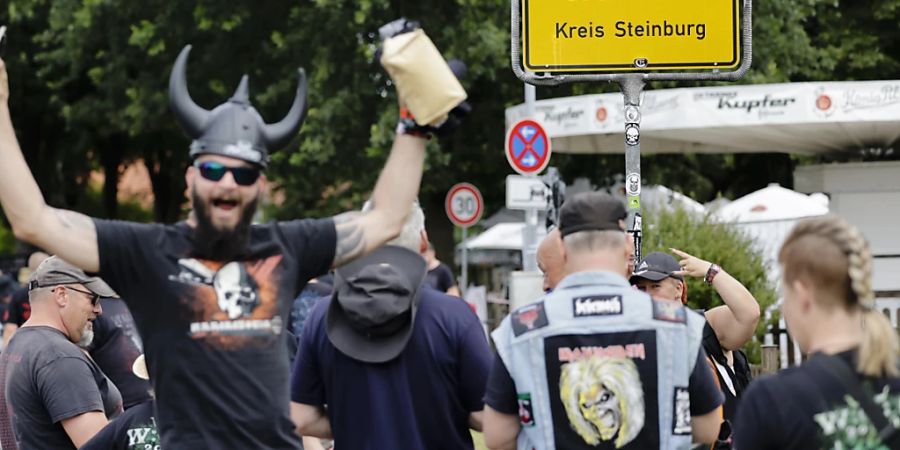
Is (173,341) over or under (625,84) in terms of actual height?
under

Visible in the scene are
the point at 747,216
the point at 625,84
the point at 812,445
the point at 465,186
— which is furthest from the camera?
the point at 465,186

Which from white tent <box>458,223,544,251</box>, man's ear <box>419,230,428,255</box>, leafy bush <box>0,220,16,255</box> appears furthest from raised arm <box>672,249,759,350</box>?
leafy bush <box>0,220,16,255</box>

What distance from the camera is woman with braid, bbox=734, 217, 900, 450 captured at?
3.88 meters

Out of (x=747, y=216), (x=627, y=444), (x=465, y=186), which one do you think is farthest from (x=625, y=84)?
(x=465, y=186)

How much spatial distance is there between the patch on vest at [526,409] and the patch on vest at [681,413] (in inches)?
16.8

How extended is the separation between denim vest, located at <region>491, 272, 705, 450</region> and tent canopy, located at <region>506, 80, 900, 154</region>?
12955 millimetres

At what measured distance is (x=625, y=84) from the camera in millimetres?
7648

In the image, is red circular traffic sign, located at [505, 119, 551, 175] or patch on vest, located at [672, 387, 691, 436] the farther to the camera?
red circular traffic sign, located at [505, 119, 551, 175]

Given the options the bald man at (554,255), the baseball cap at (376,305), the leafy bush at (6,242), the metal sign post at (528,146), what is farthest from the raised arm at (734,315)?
the leafy bush at (6,242)

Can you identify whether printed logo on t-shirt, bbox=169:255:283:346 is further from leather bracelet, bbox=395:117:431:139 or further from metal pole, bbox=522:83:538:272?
metal pole, bbox=522:83:538:272

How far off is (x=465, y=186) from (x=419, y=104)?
18.9 meters

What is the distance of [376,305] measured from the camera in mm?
5133

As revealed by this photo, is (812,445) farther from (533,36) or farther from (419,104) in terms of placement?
(533,36)

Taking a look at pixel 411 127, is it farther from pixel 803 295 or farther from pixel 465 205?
pixel 465 205
